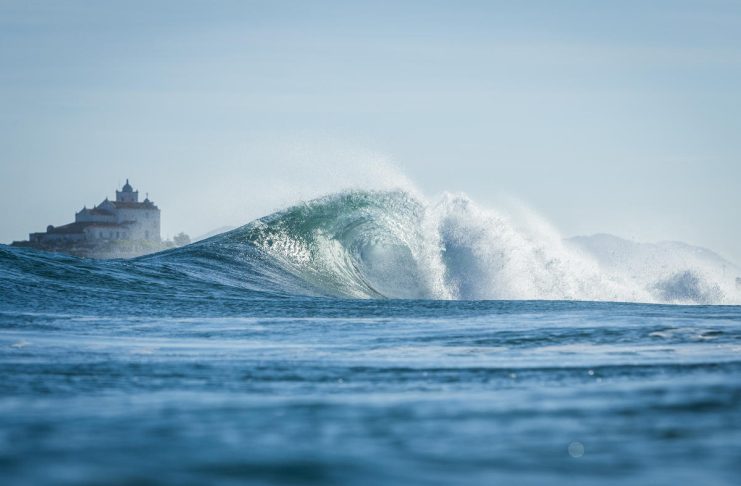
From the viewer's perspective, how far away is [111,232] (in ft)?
563

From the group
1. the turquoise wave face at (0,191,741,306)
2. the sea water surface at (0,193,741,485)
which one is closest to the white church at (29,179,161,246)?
the turquoise wave face at (0,191,741,306)

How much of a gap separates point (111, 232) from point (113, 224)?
9.71 ft

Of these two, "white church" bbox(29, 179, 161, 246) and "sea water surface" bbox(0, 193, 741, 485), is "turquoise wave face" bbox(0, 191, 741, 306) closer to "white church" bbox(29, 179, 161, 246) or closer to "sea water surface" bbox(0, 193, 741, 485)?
"sea water surface" bbox(0, 193, 741, 485)

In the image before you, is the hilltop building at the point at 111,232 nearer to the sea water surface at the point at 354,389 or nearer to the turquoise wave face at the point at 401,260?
the turquoise wave face at the point at 401,260

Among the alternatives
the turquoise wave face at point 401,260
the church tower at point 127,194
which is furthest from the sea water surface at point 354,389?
the church tower at point 127,194

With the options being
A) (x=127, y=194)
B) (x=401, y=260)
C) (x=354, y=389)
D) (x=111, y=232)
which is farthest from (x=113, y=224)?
(x=354, y=389)

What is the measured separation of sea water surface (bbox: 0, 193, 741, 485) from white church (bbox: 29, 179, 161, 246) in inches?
5877

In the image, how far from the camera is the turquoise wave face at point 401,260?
27311mm

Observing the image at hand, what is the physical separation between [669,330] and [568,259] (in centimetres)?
2057

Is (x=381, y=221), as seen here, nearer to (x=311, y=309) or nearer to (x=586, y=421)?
(x=311, y=309)

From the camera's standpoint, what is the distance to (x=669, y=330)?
12.3 m

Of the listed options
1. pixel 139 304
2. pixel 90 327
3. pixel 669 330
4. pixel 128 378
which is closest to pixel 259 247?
pixel 139 304

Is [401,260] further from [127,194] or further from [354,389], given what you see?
[127,194]

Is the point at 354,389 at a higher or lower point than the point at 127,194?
lower
